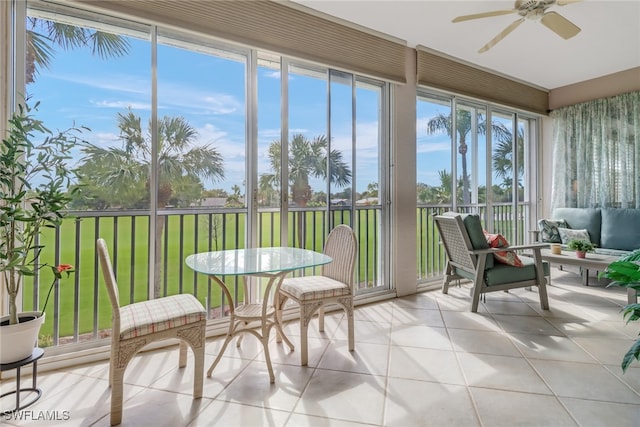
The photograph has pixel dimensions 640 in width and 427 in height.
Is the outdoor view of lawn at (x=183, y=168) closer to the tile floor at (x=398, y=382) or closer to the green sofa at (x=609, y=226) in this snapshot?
the tile floor at (x=398, y=382)

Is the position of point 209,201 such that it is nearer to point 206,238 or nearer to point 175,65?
point 206,238

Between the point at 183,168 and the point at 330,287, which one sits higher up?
the point at 183,168

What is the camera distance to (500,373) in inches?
75.9

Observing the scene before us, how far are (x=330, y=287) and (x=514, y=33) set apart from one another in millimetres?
3255

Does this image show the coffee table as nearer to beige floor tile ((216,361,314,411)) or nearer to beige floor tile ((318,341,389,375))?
beige floor tile ((318,341,389,375))

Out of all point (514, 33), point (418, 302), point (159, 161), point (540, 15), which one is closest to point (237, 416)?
point (159, 161)

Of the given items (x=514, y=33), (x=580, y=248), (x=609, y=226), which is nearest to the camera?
(x=514, y=33)

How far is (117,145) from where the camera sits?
2314 mm

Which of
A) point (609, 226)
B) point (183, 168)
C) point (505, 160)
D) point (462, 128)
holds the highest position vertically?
point (462, 128)

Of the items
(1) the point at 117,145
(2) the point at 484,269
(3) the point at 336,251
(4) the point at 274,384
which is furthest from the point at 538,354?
(1) the point at 117,145

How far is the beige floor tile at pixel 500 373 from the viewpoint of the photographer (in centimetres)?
179

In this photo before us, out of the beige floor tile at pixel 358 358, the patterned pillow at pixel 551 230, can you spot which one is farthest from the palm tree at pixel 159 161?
the patterned pillow at pixel 551 230

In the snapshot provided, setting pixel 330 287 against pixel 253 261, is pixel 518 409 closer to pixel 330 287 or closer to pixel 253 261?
pixel 330 287

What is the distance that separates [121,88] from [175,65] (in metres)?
0.45
